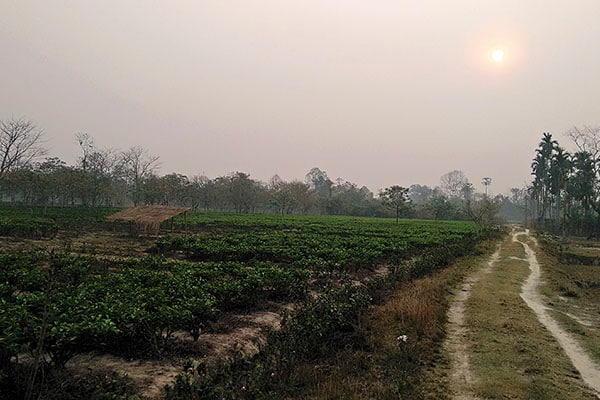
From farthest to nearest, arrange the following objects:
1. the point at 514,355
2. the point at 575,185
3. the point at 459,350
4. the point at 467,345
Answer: the point at 575,185 < the point at 467,345 < the point at 459,350 < the point at 514,355

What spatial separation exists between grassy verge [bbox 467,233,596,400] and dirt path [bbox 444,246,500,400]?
0.52 feet

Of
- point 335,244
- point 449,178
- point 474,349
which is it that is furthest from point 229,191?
point 449,178

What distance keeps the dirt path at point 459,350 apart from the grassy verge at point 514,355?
0.52 feet

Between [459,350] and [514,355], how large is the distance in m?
1.08

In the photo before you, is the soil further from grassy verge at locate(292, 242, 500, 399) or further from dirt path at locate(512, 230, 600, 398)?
dirt path at locate(512, 230, 600, 398)

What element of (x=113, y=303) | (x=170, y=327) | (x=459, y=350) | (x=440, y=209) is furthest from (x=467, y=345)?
(x=440, y=209)

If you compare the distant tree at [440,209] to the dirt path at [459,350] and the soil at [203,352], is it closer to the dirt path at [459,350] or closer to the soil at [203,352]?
the dirt path at [459,350]

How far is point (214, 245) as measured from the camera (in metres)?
20.5

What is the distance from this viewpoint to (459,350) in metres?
8.38

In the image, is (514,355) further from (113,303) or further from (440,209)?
(440,209)

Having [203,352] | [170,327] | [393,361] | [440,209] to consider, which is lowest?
[393,361]

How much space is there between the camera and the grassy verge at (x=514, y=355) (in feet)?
21.0

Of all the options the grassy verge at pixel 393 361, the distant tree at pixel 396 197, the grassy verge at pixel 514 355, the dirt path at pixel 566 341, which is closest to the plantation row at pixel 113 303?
the grassy verge at pixel 393 361

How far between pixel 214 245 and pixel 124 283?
10.9m
